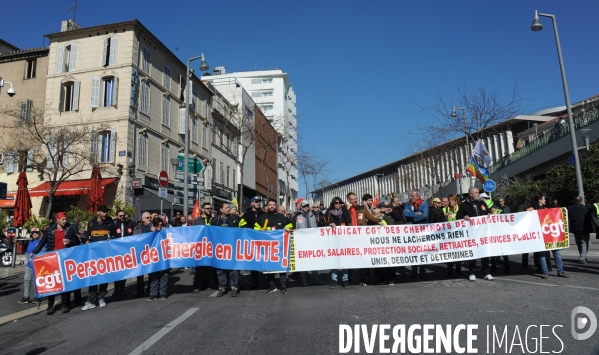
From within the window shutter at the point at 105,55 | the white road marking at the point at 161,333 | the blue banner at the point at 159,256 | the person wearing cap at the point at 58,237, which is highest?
the window shutter at the point at 105,55

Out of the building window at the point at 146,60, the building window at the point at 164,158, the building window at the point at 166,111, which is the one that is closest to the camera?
the building window at the point at 146,60

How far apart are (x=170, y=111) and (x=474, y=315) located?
29278 millimetres

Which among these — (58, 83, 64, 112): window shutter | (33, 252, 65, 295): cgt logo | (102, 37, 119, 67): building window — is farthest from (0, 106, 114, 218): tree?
(33, 252, 65, 295): cgt logo

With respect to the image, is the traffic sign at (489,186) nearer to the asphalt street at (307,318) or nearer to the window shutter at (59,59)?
the asphalt street at (307,318)

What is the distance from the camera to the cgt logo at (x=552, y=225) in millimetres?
10039

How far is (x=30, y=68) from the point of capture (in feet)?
98.8

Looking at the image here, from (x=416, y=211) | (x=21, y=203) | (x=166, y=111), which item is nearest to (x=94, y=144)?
(x=21, y=203)

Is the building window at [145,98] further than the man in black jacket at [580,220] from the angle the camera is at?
Yes

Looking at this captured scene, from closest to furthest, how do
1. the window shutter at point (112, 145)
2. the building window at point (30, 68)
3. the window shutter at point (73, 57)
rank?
the window shutter at point (112, 145)
the window shutter at point (73, 57)
the building window at point (30, 68)

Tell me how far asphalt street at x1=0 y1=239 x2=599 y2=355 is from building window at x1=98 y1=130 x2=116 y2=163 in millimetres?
17279

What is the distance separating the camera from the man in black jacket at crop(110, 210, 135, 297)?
33.6 feet

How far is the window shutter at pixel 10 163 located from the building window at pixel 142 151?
22.0 ft

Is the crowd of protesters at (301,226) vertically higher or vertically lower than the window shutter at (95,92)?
lower

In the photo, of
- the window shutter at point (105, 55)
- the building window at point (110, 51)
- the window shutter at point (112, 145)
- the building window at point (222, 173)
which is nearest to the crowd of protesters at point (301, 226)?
the window shutter at point (112, 145)
